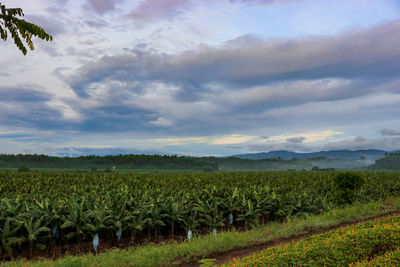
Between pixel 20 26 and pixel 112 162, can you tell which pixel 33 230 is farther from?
pixel 112 162

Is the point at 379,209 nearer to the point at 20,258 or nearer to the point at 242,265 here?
the point at 242,265

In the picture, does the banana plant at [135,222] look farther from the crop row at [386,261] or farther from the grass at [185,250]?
the crop row at [386,261]

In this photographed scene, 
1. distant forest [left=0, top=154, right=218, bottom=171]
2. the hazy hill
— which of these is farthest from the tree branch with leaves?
the hazy hill

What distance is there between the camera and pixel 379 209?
17.8 meters

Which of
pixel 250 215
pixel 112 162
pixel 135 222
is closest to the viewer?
pixel 135 222

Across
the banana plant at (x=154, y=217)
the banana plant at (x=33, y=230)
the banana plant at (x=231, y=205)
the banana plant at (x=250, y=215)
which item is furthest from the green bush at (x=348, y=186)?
the banana plant at (x=33, y=230)

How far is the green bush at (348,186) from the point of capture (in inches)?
766

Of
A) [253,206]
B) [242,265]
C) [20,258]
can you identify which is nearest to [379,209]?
[253,206]

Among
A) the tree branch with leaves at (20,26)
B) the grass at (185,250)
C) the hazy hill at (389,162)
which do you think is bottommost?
the hazy hill at (389,162)

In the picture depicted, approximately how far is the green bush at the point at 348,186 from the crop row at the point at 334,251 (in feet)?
35.9

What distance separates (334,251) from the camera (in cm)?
751

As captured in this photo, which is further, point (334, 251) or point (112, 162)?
point (112, 162)

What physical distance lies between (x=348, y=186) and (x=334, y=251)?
541 inches

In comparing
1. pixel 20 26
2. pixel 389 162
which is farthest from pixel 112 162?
pixel 389 162
